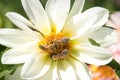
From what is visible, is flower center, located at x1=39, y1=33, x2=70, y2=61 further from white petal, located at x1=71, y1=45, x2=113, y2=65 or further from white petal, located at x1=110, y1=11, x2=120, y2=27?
white petal, located at x1=110, y1=11, x2=120, y2=27

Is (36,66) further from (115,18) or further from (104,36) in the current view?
(115,18)

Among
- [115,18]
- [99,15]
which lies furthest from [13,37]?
[115,18]

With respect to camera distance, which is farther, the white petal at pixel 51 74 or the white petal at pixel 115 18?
the white petal at pixel 115 18

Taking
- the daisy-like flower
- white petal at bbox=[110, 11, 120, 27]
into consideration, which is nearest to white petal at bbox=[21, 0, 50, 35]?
the daisy-like flower

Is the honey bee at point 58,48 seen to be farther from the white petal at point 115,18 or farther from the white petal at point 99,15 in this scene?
the white petal at point 115,18

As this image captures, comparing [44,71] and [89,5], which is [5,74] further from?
[89,5]

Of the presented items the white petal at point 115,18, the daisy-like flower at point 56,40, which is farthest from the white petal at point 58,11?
the white petal at point 115,18

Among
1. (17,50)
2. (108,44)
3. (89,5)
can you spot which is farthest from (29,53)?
(89,5)
